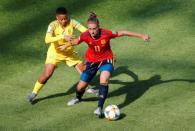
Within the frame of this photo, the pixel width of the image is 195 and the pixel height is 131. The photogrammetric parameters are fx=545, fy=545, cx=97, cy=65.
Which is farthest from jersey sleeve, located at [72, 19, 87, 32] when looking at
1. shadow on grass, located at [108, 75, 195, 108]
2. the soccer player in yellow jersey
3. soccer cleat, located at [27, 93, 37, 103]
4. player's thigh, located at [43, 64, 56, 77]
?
soccer cleat, located at [27, 93, 37, 103]

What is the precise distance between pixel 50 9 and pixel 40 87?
715 centimetres

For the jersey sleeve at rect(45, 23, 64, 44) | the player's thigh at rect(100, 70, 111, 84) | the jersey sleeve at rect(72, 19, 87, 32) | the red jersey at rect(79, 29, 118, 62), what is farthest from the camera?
the jersey sleeve at rect(72, 19, 87, 32)

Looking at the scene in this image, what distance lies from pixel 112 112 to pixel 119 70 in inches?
152

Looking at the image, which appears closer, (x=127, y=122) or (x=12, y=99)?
(x=127, y=122)

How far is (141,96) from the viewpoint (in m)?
13.9

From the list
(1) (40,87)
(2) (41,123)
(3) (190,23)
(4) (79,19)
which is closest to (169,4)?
(3) (190,23)

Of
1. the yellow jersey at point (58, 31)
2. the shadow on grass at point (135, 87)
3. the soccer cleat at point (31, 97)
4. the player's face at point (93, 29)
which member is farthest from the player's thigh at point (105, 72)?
the soccer cleat at point (31, 97)

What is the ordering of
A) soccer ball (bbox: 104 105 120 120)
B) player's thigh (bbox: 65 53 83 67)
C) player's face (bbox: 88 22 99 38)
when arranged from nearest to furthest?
soccer ball (bbox: 104 105 120 120), player's face (bbox: 88 22 99 38), player's thigh (bbox: 65 53 83 67)

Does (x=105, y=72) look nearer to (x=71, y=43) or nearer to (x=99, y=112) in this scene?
(x=99, y=112)

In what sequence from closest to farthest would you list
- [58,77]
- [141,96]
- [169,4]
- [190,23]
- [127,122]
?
[127,122] < [141,96] < [58,77] < [190,23] < [169,4]

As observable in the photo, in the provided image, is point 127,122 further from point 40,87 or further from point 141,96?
point 40,87

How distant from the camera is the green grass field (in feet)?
41.0

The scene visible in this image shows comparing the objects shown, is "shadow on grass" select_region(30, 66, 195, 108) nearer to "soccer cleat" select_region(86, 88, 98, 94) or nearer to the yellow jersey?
"soccer cleat" select_region(86, 88, 98, 94)

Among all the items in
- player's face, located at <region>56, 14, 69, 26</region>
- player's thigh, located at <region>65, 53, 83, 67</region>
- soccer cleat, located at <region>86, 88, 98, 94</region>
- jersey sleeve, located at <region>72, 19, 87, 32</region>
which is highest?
player's face, located at <region>56, 14, 69, 26</region>
